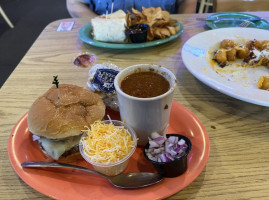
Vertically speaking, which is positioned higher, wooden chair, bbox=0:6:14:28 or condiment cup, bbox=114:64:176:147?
condiment cup, bbox=114:64:176:147

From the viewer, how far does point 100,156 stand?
0.87 m

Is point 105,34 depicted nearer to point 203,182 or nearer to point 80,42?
point 80,42

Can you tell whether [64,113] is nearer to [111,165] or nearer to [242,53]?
[111,165]

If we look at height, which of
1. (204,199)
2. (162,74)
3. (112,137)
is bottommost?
(204,199)

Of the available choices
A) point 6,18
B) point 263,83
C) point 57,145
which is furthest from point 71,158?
point 6,18

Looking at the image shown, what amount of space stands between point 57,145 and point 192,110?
69 cm

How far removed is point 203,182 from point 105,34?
52.3 inches

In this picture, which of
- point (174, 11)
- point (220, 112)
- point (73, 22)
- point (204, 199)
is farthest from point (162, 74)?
point (174, 11)

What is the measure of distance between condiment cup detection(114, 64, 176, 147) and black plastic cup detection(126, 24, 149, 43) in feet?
2.51

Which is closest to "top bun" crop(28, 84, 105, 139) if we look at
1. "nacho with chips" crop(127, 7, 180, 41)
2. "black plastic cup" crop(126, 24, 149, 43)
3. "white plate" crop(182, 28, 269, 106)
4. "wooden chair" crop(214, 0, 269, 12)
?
"white plate" crop(182, 28, 269, 106)

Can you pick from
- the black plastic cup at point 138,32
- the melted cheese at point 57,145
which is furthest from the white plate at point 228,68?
the melted cheese at point 57,145

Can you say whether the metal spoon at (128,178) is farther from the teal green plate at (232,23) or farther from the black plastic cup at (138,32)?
the teal green plate at (232,23)

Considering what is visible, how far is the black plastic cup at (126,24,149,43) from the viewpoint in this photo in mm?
1724

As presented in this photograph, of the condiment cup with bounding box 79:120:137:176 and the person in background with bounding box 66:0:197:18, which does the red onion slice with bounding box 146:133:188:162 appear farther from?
the person in background with bounding box 66:0:197:18
